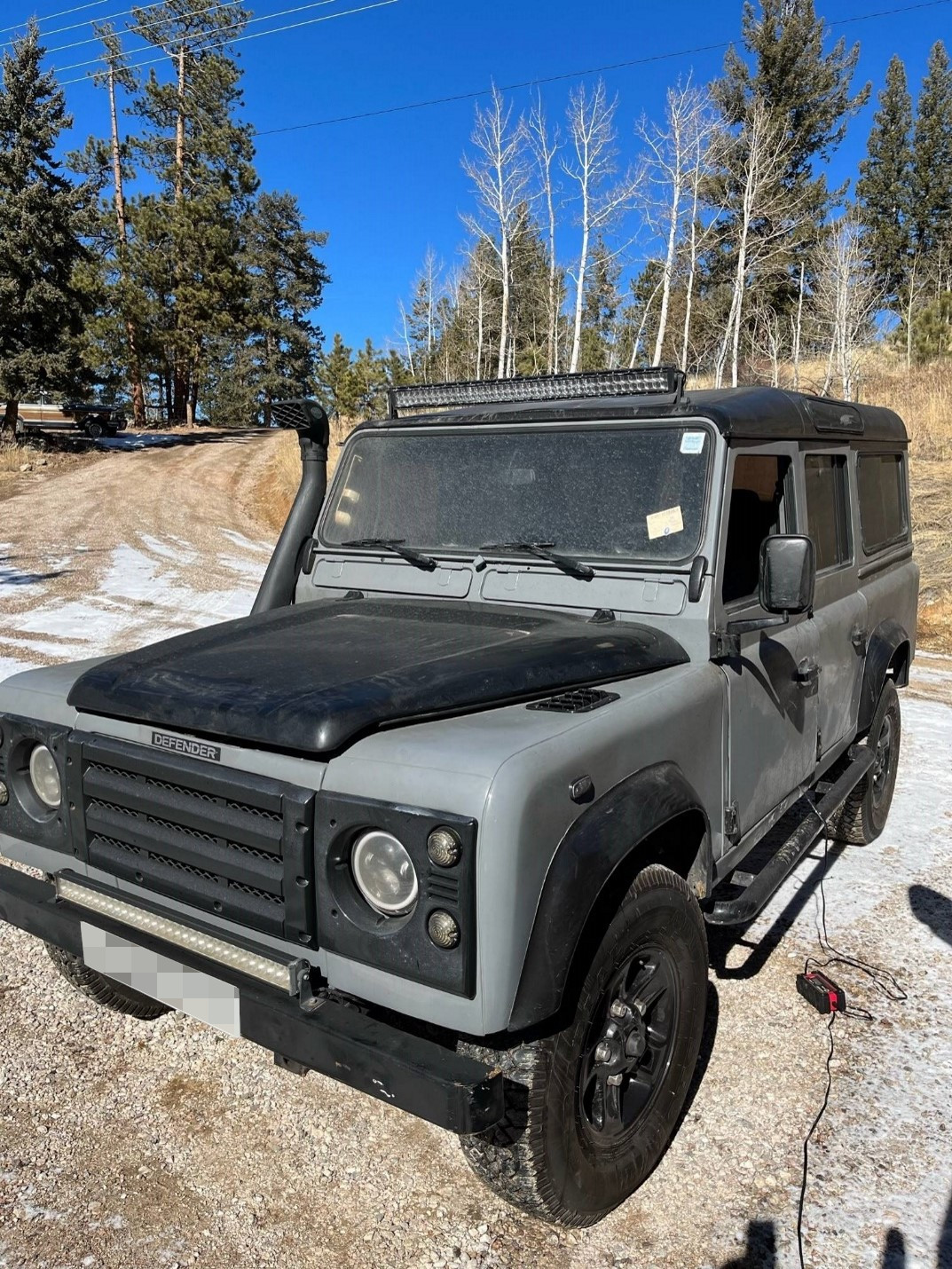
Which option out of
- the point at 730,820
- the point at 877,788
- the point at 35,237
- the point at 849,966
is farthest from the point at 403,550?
the point at 35,237

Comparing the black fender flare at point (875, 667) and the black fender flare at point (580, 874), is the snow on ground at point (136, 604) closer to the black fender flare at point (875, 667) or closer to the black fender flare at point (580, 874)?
the black fender flare at point (875, 667)

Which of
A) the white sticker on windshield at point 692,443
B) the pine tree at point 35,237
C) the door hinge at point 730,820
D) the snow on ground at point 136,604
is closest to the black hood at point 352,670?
the door hinge at point 730,820

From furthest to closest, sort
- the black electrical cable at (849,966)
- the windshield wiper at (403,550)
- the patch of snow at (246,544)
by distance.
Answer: the patch of snow at (246,544) → the windshield wiper at (403,550) → the black electrical cable at (849,966)

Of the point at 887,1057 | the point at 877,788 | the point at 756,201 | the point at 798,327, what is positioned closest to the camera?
the point at 887,1057

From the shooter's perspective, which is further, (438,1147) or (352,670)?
(438,1147)

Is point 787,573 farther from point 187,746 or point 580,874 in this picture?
point 187,746

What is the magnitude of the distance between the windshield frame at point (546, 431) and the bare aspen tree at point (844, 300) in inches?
990

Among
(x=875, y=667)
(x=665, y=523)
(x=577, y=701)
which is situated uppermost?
(x=665, y=523)

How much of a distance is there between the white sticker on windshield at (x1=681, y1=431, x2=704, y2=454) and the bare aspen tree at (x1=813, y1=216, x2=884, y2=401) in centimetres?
2536

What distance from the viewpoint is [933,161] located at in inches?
1626

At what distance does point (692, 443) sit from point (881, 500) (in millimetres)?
2325

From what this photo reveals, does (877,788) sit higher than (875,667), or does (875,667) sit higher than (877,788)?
(875,667)

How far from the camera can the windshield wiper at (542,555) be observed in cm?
319

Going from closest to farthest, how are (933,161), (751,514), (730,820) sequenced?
(730,820) < (751,514) < (933,161)
